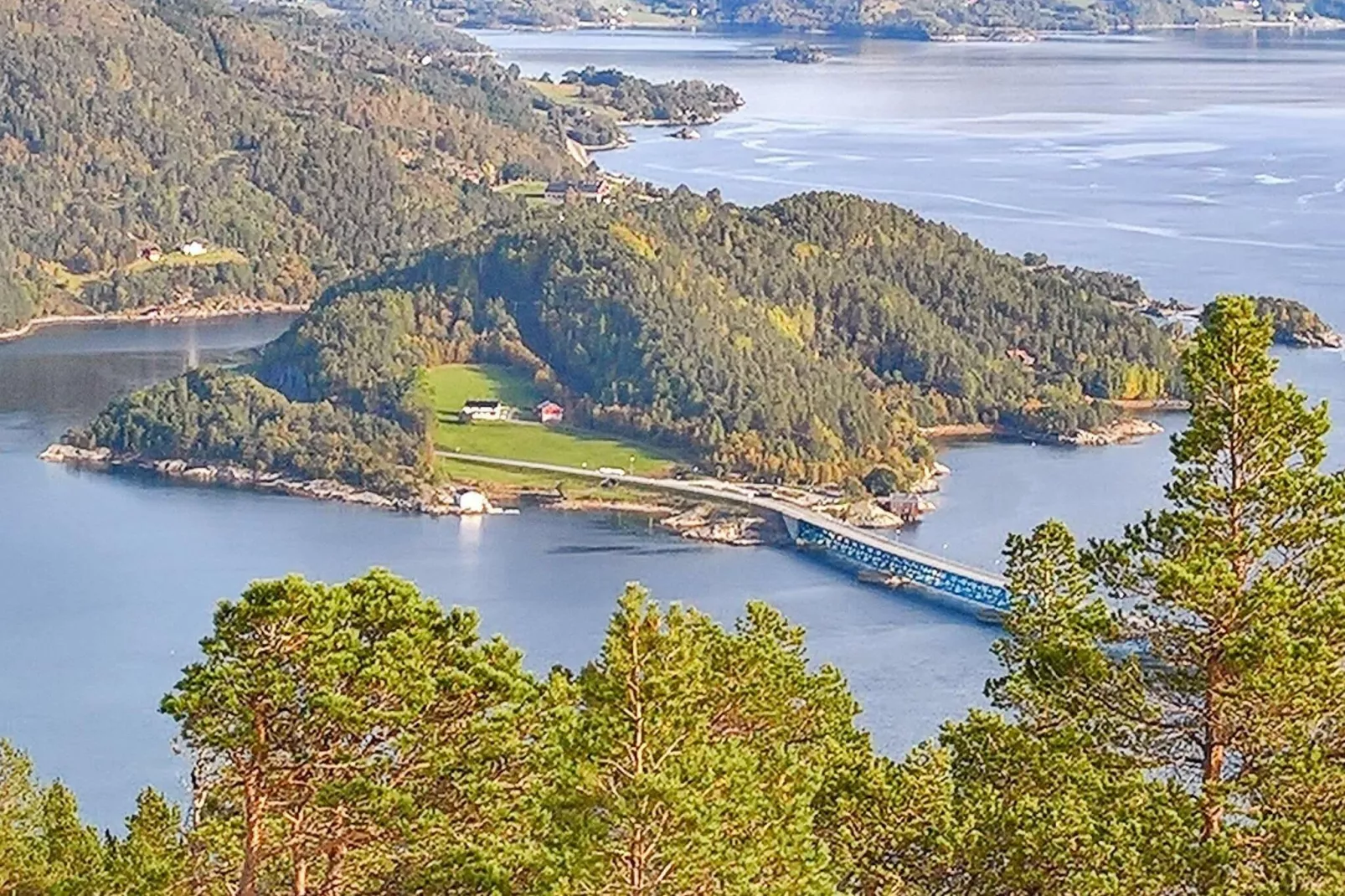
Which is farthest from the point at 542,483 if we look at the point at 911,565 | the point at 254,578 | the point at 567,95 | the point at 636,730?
the point at 567,95

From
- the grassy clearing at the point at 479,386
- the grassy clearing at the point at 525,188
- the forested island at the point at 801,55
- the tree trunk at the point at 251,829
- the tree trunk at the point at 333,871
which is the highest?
the tree trunk at the point at 251,829

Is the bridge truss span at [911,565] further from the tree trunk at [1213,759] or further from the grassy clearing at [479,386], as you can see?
the tree trunk at [1213,759]

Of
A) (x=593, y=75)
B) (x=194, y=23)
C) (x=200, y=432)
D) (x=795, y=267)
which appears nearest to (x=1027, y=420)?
(x=795, y=267)

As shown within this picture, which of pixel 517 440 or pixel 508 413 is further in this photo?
pixel 508 413

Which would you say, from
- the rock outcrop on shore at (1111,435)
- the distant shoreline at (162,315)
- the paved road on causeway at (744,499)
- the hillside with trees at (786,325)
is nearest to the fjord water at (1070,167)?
the rock outcrop on shore at (1111,435)

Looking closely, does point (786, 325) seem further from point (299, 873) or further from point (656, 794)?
point (656, 794)

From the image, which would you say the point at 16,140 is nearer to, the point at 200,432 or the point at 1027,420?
the point at 200,432

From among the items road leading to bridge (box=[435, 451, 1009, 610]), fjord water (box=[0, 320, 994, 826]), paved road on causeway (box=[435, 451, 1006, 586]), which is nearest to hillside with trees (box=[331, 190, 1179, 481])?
paved road on causeway (box=[435, 451, 1006, 586])
